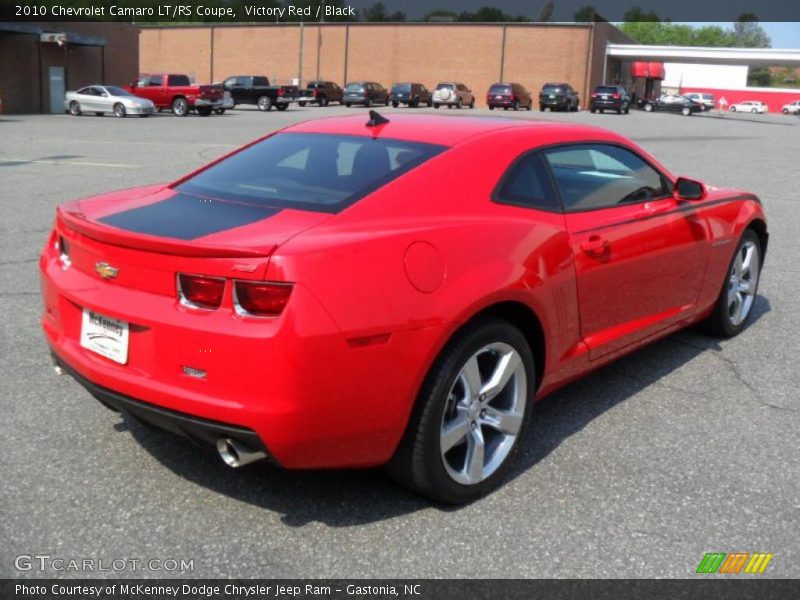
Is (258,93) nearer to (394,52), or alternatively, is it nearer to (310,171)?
(394,52)

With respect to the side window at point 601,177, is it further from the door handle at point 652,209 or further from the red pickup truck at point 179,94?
the red pickup truck at point 179,94

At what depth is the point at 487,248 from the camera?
342cm

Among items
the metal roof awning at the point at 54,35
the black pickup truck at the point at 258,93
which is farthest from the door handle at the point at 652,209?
the black pickup truck at the point at 258,93

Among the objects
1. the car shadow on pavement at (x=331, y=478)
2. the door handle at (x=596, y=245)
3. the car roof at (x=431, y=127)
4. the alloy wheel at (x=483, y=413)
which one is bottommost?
the car shadow on pavement at (x=331, y=478)

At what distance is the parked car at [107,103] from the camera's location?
118 feet

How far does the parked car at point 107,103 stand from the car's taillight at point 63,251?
34.3m

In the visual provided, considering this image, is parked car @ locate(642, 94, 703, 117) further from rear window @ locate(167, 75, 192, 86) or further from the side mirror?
the side mirror

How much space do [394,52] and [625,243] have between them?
6710 centimetres

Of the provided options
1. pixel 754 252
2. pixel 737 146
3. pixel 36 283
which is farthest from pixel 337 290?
pixel 737 146

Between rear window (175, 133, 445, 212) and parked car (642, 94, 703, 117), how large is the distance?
210 ft

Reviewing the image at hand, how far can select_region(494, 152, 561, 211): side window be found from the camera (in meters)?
3.76

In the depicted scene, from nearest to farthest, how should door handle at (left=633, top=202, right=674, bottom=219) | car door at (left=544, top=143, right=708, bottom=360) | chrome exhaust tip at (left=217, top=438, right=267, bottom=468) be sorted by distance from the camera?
chrome exhaust tip at (left=217, top=438, right=267, bottom=468) < car door at (left=544, top=143, right=708, bottom=360) < door handle at (left=633, top=202, right=674, bottom=219)

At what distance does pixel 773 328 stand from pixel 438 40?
64.4 metres

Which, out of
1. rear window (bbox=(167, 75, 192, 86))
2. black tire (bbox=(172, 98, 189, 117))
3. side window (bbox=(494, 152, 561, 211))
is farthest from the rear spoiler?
rear window (bbox=(167, 75, 192, 86))
